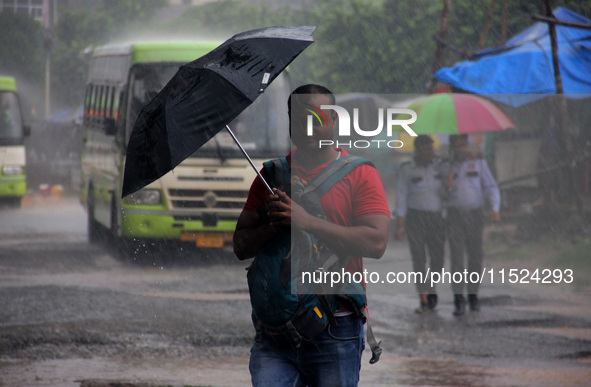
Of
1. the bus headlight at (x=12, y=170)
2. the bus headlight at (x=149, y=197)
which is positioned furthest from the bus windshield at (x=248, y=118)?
the bus headlight at (x=12, y=170)

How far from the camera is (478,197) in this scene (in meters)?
9.03

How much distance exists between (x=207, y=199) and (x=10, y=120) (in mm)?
9701

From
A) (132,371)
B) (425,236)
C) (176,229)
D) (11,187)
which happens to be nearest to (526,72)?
(425,236)

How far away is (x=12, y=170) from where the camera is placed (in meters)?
20.1

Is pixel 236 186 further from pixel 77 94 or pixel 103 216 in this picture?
pixel 77 94

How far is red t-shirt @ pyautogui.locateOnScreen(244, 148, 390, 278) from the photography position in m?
3.26

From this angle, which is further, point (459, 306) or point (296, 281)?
point (459, 306)

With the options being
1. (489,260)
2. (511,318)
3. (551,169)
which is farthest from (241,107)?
Result: (551,169)

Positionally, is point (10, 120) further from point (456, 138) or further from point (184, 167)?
point (456, 138)

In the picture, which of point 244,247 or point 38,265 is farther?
point 38,265

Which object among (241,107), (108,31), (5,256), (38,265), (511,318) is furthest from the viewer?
(108,31)

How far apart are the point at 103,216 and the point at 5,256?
150 centimetres

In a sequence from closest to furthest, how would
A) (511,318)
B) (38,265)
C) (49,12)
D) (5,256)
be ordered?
(511,318), (38,265), (5,256), (49,12)

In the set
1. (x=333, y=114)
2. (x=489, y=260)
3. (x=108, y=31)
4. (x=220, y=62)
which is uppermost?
(x=108, y=31)
